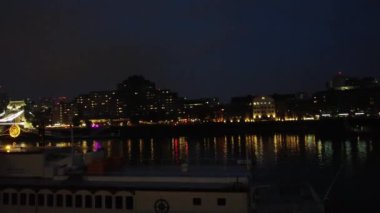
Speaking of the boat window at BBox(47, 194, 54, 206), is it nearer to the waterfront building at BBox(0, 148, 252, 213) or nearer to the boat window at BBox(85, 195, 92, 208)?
the waterfront building at BBox(0, 148, 252, 213)

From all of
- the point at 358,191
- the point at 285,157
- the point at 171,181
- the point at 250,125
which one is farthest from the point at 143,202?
the point at 250,125

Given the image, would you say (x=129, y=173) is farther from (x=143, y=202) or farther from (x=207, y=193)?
(x=207, y=193)

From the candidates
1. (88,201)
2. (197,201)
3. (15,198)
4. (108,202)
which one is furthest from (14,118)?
(197,201)

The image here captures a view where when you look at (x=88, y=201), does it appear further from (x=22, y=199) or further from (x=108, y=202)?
(x=22, y=199)

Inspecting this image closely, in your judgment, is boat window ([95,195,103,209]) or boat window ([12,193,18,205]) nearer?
boat window ([95,195,103,209])

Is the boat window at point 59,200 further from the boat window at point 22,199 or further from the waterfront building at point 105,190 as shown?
the boat window at point 22,199

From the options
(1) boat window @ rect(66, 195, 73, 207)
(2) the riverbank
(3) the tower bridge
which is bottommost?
(1) boat window @ rect(66, 195, 73, 207)

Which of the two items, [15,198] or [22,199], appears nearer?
[22,199]

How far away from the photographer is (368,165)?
59062 mm

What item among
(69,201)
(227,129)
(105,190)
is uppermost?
(227,129)

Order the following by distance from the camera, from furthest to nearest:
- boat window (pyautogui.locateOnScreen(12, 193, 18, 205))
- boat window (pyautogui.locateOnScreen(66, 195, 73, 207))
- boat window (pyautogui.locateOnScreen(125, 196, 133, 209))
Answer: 1. boat window (pyautogui.locateOnScreen(12, 193, 18, 205))
2. boat window (pyautogui.locateOnScreen(66, 195, 73, 207))
3. boat window (pyautogui.locateOnScreen(125, 196, 133, 209))

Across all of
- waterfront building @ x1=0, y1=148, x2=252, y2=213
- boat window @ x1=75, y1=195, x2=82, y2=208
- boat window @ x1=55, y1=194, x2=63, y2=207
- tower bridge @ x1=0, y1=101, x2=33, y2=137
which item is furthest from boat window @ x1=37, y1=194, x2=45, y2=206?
tower bridge @ x1=0, y1=101, x2=33, y2=137

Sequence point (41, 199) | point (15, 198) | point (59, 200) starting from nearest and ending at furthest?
point (59, 200) < point (41, 199) < point (15, 198)

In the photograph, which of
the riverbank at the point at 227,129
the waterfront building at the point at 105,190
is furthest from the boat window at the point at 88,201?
the riverbank at the point at 227,129
